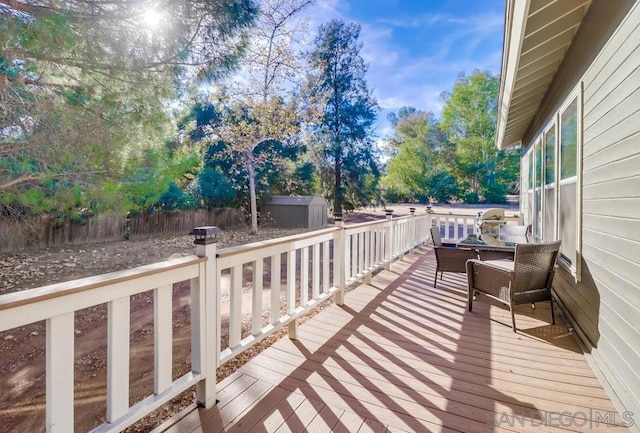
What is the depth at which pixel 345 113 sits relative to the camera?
1872cm

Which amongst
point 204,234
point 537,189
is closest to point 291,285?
point 204,234

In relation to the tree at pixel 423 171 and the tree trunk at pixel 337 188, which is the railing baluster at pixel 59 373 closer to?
the tree trunk at pixel 337 188

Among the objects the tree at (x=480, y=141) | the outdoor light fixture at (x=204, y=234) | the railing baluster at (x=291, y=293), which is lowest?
the railing baluster at (x=291, y=293)

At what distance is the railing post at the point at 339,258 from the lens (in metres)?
3.61

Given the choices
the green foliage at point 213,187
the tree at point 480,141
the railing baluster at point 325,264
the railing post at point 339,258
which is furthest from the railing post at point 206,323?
the tree at point 480,141

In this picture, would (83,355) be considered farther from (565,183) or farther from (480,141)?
(480,141)

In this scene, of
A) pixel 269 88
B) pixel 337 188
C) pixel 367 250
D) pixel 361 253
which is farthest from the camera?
pixel 337 188

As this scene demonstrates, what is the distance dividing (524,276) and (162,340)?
9.84 ft

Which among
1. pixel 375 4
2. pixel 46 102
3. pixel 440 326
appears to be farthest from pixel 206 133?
pixel 440 326

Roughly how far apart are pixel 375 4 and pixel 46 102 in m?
8.47

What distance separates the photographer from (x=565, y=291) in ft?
11.0

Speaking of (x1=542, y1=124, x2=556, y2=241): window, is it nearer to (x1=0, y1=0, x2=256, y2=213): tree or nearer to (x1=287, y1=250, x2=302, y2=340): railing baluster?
(x1=287, y1=250, x2=302, y2=340): railing baluster

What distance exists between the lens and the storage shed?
48.8ft

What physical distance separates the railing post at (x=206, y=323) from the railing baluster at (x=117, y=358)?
0.40 metres
